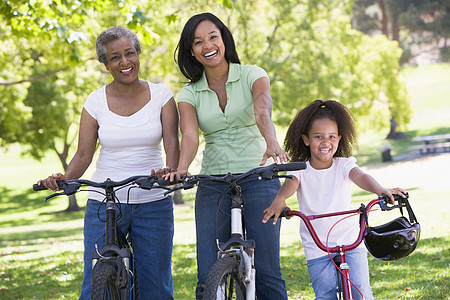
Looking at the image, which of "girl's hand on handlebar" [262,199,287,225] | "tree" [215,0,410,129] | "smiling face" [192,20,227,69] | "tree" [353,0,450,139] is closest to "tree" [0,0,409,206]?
"tree" [215,0,410,129]

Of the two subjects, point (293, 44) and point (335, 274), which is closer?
point (335, 274)

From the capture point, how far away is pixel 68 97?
25359mm

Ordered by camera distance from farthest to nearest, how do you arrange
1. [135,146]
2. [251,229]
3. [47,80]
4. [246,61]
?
[47,80], [246,61], [135,146], [251,229]

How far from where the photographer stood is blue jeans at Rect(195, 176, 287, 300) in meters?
3.92

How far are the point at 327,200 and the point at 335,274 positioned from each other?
0.46 meters

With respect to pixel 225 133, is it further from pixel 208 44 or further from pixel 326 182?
pixel 326 182

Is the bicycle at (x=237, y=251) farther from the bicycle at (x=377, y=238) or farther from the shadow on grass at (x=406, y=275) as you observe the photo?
the shadow on grass at (x=406, y=275)

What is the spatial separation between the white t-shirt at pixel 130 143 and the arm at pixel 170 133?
0.03 metres

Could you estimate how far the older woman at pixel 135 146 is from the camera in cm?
421

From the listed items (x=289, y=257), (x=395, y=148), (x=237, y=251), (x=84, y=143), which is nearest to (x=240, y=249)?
(x=237, y=251)

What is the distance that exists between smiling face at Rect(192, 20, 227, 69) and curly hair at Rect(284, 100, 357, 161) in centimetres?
68

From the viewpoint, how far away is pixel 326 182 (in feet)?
13.6

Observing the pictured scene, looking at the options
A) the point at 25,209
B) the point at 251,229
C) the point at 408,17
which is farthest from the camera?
the point at 408,17

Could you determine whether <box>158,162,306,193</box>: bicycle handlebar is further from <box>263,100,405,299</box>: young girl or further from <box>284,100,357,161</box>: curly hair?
<box>284,100,357,161</box>: curly hair
